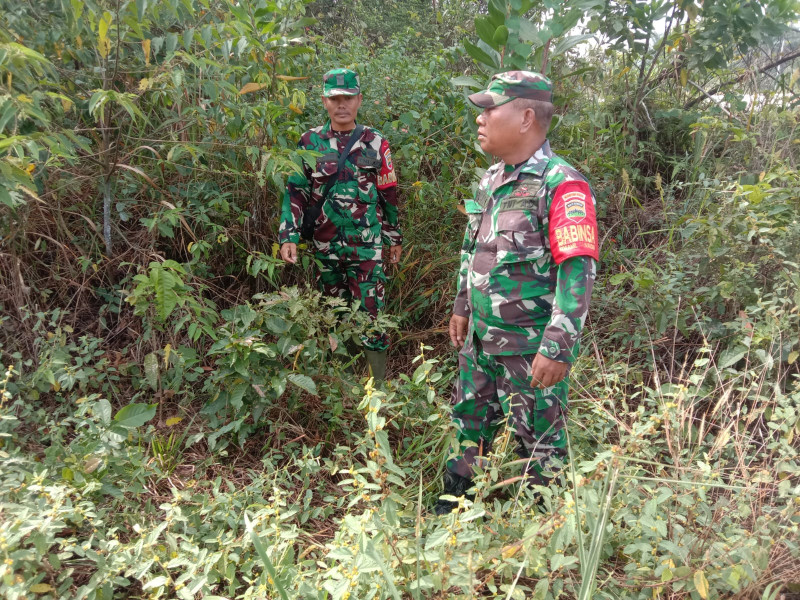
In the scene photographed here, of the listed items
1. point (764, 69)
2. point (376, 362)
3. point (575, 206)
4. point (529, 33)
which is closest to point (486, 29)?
point (529, 33)

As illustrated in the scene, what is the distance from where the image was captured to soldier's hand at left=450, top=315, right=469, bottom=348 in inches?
Result: 93.8

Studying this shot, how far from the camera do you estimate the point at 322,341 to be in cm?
280

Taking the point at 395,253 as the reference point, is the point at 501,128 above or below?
above

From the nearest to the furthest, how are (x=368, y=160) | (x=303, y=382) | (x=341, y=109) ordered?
(x=303, y=382)
(x=341, y=109)
(x=368, y=160)

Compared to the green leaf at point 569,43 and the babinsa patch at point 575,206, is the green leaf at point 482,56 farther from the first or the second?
the babinsa patch at point 575,206

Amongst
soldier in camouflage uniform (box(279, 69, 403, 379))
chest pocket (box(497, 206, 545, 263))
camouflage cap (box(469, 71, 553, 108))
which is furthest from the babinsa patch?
soldier in camouflage uniform (box(279, 69, 403, 379))

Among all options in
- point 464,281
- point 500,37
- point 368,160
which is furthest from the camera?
point 368,160

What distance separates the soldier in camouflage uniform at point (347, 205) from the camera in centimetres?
308

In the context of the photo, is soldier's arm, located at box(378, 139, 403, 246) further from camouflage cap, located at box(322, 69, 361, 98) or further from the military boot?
the military boot

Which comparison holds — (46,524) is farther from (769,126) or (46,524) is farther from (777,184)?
(769,126)

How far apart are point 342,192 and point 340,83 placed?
609mm

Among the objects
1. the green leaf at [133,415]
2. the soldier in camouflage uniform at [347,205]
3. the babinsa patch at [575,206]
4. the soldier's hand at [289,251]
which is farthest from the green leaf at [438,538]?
the soldier's hand at [289,251]

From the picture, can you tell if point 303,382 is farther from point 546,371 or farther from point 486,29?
point 486,29

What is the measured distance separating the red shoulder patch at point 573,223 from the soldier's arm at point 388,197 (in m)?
1.57
